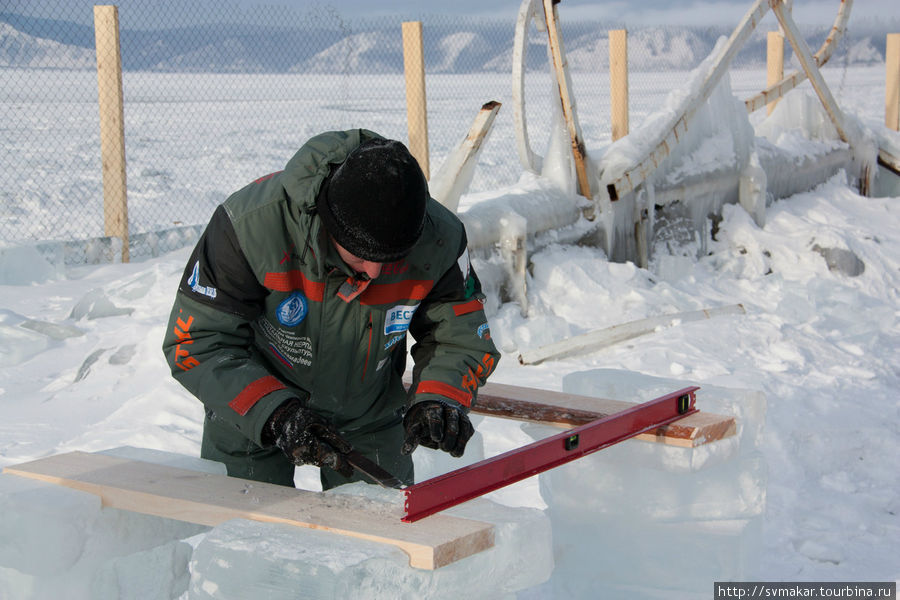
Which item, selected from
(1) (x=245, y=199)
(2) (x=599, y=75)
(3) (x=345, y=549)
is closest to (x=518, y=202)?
(1) (x=245, y=199)

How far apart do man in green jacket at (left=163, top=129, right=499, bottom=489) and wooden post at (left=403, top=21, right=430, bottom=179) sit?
4746mm

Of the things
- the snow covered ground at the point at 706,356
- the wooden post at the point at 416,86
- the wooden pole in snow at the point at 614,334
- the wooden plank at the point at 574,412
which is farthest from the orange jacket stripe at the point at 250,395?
the wooden post at the point at 416,86

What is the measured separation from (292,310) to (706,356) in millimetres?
3436

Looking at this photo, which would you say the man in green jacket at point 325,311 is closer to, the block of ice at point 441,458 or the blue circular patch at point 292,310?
the blue circular patch at point 292,310

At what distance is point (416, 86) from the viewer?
7.09 metres

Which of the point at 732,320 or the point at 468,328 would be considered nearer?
the point at 468,328

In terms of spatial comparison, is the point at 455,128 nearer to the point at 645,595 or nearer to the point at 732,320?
the point at 732,320

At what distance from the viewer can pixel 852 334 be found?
18.9 ft

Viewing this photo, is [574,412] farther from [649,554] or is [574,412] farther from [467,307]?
[467,307]

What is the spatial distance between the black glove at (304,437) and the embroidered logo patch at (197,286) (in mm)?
307

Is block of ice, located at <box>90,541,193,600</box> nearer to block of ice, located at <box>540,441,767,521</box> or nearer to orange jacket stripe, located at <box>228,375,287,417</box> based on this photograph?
orange jacket stripe, located at <box>228,375,287,417</box>

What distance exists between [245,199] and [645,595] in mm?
1701

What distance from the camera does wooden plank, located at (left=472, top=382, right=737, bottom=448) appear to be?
8.29 feet

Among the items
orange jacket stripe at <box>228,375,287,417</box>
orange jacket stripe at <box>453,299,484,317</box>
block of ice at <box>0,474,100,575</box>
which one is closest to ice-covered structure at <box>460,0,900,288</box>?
orange jacket stripe at <box>453,299,484,317</box>
